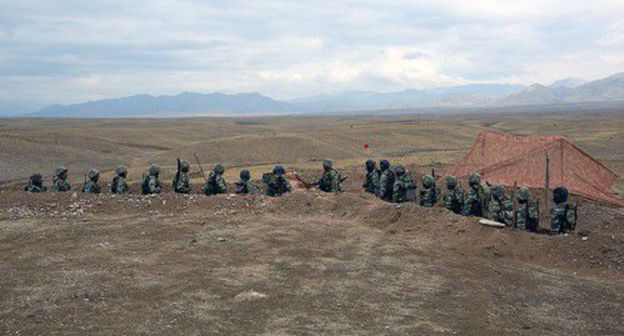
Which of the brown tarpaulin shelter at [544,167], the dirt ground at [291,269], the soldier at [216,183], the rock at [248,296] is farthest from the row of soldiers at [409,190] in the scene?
the rock at [248,296]

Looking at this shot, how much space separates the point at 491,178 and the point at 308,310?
12542mm

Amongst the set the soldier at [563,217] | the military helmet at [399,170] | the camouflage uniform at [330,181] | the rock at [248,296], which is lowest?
the rock at [248,296]

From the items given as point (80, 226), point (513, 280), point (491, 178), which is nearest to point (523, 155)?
point (491, 178)

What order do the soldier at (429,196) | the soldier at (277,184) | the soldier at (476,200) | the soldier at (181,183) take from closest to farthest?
the soldier at (476,200), the soldier at (429,196), the soldier at (277,184), the soldier at (181,183)

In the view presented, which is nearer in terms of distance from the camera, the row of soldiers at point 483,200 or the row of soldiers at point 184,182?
the row of soldiers at point 483,200

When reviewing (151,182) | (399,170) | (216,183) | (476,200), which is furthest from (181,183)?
(476,200)

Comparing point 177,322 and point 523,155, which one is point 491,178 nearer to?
point 523,155

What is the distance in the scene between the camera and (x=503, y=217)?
14.8 meters

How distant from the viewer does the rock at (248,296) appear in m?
9.89

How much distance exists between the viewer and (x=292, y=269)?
11.7 m

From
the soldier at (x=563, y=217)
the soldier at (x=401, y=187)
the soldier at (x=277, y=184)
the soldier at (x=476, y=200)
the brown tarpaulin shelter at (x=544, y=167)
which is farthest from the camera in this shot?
the soldier at (x=277, y=184)

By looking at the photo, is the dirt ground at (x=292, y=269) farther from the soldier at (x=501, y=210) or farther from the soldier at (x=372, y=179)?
the soldier at (x=372, y=179)

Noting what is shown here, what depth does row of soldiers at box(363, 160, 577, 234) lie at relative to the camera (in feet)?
47.0

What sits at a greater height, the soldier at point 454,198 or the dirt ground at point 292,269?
the soldier at point 454,198
